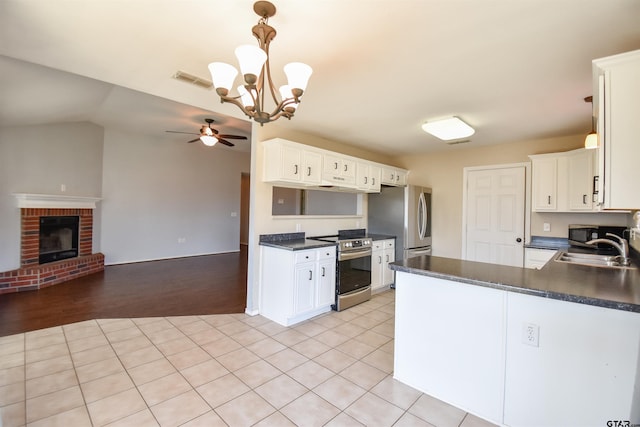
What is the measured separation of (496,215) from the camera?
4551mm

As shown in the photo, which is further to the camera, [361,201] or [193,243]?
[193,243]

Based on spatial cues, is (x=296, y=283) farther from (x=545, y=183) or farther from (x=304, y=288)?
(x=545, y=183)

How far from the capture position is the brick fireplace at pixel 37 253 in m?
4.23

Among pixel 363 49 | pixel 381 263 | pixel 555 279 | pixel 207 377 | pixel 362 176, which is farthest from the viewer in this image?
pixel 381 263

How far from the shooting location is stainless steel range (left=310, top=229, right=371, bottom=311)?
375 centimetres

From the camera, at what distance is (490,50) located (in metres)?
1.99

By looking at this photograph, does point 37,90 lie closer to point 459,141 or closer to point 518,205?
point 459,141

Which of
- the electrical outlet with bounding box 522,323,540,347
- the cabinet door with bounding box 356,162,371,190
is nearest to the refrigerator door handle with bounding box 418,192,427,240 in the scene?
the cabinet door with bounding box 356,162,371,190

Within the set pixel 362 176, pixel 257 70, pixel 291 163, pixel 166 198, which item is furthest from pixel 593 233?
pixel 166 198

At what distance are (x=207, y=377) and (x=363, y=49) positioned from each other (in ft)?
8.88

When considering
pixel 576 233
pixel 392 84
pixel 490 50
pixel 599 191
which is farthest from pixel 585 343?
pixel 576 233

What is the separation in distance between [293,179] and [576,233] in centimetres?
362

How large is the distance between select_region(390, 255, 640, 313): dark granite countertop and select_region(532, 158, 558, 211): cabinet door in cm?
192

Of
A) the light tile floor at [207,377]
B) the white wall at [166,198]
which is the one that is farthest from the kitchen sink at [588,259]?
the white wall at [166,198]
